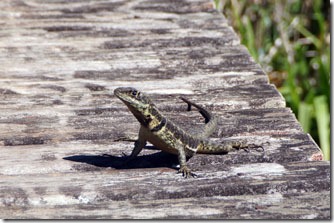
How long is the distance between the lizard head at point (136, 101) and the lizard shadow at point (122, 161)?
0.68 ft

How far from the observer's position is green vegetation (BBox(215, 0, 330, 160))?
905 centimetres

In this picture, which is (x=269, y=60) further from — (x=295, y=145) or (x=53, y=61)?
(x=295, y=145)

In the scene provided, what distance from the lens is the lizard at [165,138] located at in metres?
4.36

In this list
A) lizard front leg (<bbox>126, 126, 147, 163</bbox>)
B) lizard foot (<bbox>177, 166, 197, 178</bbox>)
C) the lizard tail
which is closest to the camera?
lizard foot (<bbox>177, 166, 197, 178</bbox>)

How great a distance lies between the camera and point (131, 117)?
507cm

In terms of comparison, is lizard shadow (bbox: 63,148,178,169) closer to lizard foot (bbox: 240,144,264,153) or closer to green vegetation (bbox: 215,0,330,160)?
lizard foot (bbox: 240,144,264,153)

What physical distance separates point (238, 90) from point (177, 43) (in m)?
1.19

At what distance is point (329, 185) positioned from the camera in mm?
3971

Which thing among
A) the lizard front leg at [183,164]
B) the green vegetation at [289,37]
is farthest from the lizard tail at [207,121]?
the green vegetation at [289,37]

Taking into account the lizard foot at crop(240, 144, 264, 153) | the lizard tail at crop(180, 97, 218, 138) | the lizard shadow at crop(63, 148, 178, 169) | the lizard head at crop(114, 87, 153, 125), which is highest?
the lizard head at crop(114, 87, 153, 125)

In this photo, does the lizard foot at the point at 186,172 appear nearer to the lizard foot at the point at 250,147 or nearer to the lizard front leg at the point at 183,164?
the lizard front leg at the point at 183,164

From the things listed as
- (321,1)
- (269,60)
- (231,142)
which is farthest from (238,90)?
(321,1)

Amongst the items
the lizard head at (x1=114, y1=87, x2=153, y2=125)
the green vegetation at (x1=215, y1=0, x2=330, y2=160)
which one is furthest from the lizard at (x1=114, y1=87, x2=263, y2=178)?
the green vegetation at (x1=215, y1=0, x2=330, y2=160)

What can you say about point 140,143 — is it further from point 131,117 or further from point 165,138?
point 131,117
